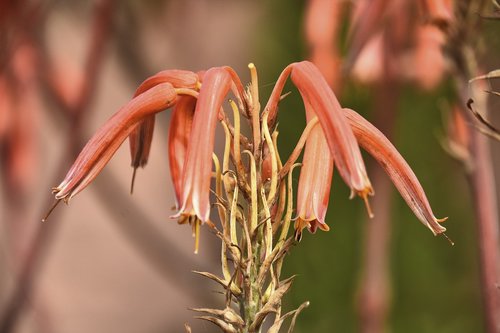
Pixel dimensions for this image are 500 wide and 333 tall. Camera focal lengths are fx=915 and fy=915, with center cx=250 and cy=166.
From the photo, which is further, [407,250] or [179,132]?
[407,250]

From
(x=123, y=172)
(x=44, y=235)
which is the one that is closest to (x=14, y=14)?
(x=44, y=235)

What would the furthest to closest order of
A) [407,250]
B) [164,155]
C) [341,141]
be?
[164,155]
[407,250]
[341,141]

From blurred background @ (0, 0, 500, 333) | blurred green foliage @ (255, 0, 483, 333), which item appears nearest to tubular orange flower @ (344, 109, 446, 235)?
blurred background @ (0, 0, 500, 333)

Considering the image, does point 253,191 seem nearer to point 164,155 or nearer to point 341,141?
point 341,141

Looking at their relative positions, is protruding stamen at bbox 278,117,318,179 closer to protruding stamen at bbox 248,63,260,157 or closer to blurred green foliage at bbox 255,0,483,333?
protruding stamen at bbox 248,63,260,157

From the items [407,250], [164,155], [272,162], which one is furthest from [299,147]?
[164,155]

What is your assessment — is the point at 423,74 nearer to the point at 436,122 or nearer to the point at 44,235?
the point at 44,235
